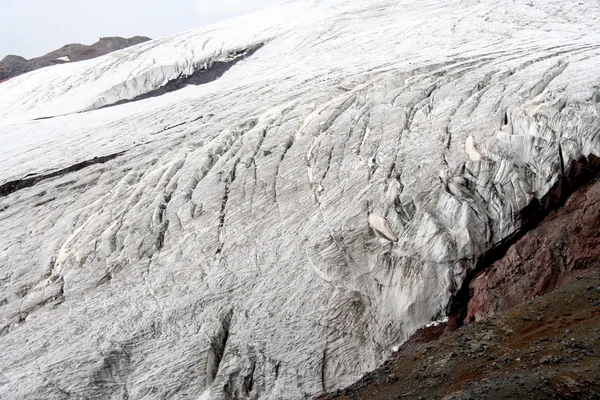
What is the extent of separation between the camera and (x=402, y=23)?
105 feet

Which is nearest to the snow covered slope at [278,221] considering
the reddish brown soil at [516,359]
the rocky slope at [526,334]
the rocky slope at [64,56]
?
the rocky slope at [526,334]

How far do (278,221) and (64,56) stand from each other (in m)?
65.3

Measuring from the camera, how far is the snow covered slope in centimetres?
1328

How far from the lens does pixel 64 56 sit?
68625 mm

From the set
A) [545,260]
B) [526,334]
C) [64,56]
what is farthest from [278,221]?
[64,56]

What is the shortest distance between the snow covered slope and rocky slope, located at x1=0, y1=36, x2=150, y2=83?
5111 cm

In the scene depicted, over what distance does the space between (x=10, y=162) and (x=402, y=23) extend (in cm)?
2412

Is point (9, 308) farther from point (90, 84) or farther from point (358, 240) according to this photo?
point (90, 84)

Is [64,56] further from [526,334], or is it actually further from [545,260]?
[526,334]

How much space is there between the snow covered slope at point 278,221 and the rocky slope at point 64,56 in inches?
2012

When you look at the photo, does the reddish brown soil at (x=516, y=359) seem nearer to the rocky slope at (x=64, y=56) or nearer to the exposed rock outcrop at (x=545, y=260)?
the exposed rock outcrop at (x=545, y=260)

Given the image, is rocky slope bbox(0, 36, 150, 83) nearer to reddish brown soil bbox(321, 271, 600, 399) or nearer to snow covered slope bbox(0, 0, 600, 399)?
snow covered slope bbox(0, 0, 600, 399)

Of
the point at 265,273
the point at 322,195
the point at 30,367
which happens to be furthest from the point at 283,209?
the point at 30,367

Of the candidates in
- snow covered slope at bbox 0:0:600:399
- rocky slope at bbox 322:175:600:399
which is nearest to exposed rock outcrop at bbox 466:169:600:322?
rocky slope at bbox 322:175:600:399
